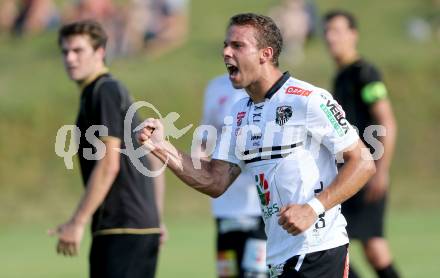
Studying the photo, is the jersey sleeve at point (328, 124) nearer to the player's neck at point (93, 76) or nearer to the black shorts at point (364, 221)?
the player's neck at point (93, 76)

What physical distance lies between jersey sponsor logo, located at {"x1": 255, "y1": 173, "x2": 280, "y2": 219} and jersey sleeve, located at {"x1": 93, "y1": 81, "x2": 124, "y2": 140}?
4.84 ft

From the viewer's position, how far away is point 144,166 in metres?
7.19

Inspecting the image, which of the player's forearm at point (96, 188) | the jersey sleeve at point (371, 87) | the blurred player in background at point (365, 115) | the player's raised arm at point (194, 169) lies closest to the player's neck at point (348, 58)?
the blurred player in background at point (365, 115)

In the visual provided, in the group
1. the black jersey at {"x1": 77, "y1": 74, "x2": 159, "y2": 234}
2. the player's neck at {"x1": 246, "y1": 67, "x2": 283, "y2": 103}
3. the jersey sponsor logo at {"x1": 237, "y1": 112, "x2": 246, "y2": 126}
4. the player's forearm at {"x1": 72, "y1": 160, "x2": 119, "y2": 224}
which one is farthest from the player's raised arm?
the black jersey at {"x1": 77, "y1": 74, "x2": 159, "y2": 234}

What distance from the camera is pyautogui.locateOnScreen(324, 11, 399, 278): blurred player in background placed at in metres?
9.21

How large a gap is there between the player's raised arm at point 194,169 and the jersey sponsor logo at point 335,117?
720 mm

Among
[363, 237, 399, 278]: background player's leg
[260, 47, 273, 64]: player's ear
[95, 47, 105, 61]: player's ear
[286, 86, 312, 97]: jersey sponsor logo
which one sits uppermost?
[95, 47, 105, 61]: player's ear

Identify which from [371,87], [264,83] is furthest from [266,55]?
[371,87]

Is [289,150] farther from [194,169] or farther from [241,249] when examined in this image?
[241,249]

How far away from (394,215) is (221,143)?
11.7m

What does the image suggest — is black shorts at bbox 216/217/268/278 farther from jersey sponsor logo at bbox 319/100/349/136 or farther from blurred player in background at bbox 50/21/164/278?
jersey sponsor logo at bbox 319/100/349/136

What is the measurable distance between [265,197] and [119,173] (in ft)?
5.32

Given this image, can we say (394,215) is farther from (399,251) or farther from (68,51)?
(68,51)

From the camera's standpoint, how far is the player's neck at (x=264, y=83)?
5641 mm
